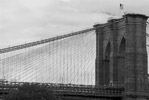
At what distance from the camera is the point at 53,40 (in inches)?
4803

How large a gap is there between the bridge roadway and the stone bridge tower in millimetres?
2463

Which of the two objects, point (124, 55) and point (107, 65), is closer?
point (124, 55)

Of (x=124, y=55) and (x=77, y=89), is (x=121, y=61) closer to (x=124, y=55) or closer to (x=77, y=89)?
(x=124, y=55)

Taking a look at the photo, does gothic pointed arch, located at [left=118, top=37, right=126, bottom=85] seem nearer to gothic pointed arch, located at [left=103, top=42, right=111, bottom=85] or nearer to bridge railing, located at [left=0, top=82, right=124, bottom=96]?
bridge railing, located at [left=0, top=82, right=124, bottom=96]

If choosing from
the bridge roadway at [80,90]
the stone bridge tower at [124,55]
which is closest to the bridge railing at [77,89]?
the bridge roadway at [80,90]

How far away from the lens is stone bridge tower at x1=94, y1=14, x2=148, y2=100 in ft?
381

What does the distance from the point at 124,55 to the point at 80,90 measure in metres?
15.3

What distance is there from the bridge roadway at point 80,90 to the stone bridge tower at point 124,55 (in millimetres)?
2463

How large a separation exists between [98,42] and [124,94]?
698 inches

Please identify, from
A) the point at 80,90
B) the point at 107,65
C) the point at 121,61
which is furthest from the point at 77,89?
the point at 107,65

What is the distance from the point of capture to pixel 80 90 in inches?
4471

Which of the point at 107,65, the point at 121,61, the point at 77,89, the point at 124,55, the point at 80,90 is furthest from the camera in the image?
the point at 107,65

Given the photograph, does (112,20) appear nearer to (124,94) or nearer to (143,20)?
(143,20)

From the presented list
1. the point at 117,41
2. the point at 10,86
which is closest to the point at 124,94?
the point at 117,41
